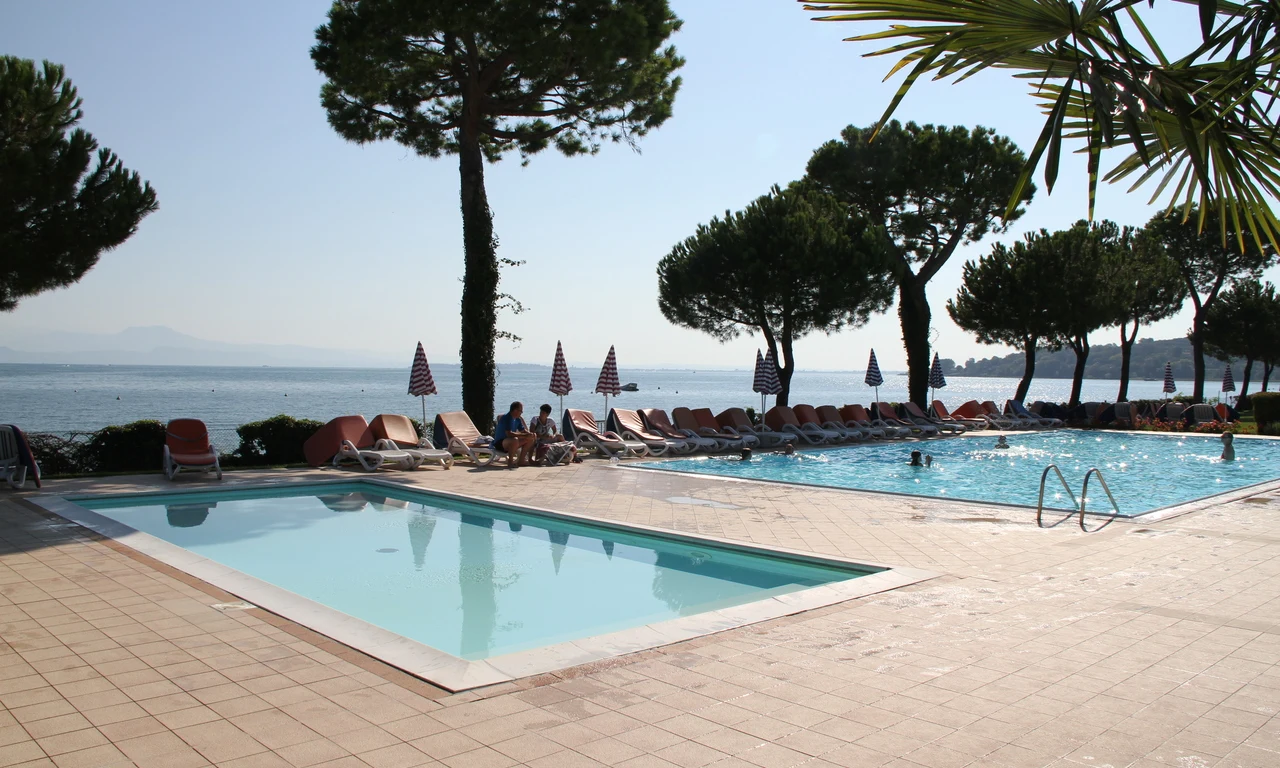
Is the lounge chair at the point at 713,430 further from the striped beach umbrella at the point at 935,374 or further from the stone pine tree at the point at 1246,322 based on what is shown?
the stone pine tree at the point at 1246,322

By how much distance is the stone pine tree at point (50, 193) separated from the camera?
11797 mm

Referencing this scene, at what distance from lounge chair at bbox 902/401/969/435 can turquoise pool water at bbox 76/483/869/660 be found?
17.0 m

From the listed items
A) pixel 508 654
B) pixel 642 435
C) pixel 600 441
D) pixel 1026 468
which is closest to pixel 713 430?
pixel 642 435

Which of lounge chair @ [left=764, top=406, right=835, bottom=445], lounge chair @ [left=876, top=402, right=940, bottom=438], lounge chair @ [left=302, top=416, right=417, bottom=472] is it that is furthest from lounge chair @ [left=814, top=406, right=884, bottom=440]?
lounge chair @ [left=302, top=416, right=417, bottom=472]

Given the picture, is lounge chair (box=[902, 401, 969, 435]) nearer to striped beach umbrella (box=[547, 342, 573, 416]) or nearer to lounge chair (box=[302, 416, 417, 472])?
striped beach umbrella (box=[547, 342, 573, 416])

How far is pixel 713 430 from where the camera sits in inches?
731

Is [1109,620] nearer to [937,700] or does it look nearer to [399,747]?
[937,700]

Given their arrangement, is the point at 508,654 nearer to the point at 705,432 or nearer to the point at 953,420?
the point at 705,432

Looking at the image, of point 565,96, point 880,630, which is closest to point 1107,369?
point 565,96

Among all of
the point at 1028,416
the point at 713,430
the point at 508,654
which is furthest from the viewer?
the point at 1028,416

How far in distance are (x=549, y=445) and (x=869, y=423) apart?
10996mm

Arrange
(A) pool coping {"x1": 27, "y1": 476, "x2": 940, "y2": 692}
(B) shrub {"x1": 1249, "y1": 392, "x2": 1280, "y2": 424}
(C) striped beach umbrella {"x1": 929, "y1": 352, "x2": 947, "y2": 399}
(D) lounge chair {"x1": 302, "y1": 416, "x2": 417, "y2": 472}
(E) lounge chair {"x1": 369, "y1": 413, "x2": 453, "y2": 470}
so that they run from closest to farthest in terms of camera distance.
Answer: (A) pool coping {"x1": 27, "y1": 476, "x2": 940, "y2": 692} → (D) lounge chair {"x1": 302, "y1": 416, "x2": 417, "y2": 472} → (E) lounge chair {"x1": 369, "y1": 413, "x2": 453, "y2": 470} → (B) shrub {"x1": 1249, "y1": 392, "x2": 1280, "y2": 424} → (C) striped beach umbrella {"x1": 929, "y1": 352, "x2": 947, "y2": 399}

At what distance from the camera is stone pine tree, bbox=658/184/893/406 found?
81.0 ft

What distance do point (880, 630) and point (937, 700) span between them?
1.15 metres
